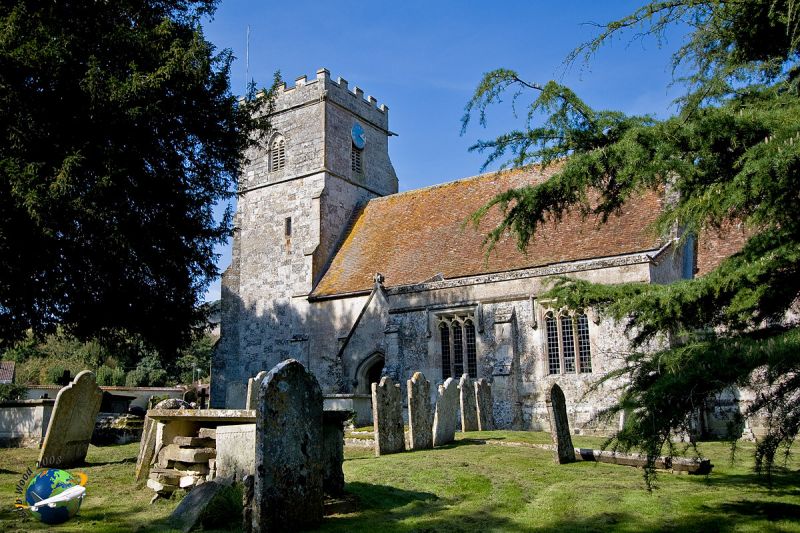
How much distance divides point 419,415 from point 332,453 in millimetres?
5126

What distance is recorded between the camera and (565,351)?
17562 millimetres

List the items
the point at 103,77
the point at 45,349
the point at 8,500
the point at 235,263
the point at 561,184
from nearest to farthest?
the point at 561,184
the point at 8,500
the point at 103,77
the point at 235,263
the point at 45,349

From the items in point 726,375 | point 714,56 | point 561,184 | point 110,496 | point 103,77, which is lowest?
point 110,496

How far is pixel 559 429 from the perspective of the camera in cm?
1000

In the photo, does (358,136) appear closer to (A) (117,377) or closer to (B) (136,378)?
(B) (136,378)

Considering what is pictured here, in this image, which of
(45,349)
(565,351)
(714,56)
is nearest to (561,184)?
(714,56)

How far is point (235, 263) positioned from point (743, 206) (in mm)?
26556

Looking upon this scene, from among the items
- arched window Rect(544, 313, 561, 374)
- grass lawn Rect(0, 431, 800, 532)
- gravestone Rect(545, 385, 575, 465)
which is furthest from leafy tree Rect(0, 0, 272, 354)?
arched window Rect(544, 313, 561, 374)

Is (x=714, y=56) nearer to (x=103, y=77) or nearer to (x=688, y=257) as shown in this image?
(x=103, y=77)

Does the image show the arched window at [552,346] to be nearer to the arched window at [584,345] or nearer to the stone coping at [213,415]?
the arched window at [584,345]

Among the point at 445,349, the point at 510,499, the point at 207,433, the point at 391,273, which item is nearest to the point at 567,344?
the point at 445,349

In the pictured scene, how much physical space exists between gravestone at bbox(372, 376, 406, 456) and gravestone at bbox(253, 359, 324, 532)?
5.01 metres

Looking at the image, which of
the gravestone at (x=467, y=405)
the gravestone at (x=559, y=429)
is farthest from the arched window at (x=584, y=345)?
the gravestone at (x=559, y=429)

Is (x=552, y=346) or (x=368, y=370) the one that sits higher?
(x=552, y=346)
